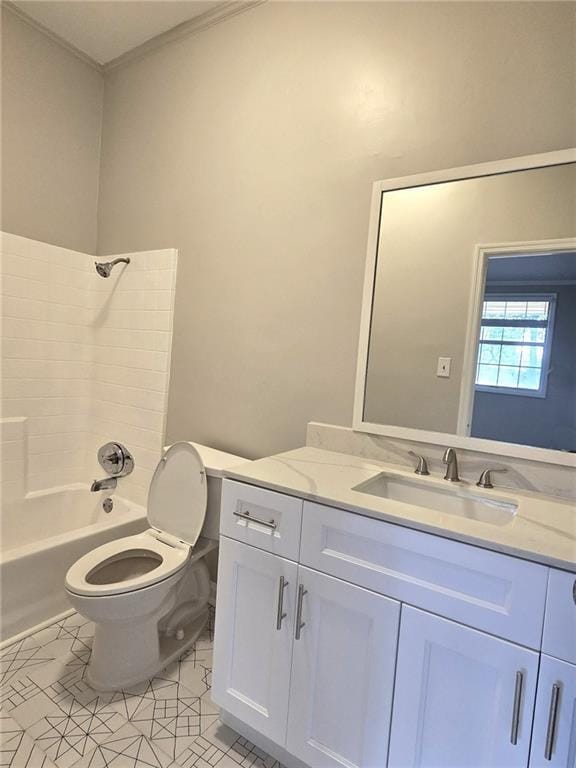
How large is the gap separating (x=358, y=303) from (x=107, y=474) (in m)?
1.76

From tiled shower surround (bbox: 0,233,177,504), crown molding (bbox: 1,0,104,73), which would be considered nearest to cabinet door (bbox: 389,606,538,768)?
tiled shower surround (bbox: 0,233,177,504)

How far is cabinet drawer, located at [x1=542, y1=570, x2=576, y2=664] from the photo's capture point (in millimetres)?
806

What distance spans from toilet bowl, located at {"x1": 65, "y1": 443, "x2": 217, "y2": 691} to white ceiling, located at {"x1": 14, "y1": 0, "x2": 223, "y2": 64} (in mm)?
2055

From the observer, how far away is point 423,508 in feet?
3.59

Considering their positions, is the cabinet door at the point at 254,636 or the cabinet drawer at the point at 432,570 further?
the cabinet door at the point at 254,636

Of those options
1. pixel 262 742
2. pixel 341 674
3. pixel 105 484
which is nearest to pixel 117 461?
pixel 105 484

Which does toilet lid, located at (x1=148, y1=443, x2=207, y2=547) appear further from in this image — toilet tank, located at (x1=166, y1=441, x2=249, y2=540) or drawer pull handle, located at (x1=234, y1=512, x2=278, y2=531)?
drawer pull handle, located at (x1=234, y1=512, x2=278, y2=531)

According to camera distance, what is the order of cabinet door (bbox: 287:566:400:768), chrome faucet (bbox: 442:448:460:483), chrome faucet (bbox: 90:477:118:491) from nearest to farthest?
cabinet door (bbox: 287:566:400:768)
chrome faucet (bbox: 442:448:460:483)
chrome faucet (bbox: 90:477:118:491)

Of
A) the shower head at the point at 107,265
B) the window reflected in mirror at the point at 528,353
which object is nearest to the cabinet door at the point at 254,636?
the window reflected in mirror at the point at 528,353

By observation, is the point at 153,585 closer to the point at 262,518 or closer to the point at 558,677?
the point at 262,518

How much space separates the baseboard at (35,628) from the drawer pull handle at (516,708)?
1.81 metres

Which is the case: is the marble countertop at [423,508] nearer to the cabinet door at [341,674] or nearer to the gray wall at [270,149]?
the cabinet door at [341,674]

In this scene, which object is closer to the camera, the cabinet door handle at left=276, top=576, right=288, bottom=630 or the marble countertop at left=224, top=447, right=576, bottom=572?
the marble countertop at left=224, top=447, right=576, bottom=572

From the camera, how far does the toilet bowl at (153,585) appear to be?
1422mm
